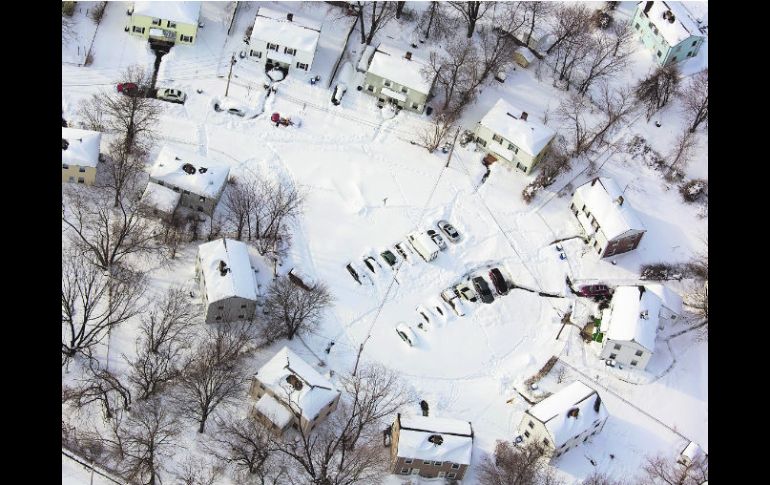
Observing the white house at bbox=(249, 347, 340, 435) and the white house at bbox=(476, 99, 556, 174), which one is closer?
the white house at bbox=(249, 347, 340, 435)

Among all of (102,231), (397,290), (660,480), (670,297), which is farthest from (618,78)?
(102,231)

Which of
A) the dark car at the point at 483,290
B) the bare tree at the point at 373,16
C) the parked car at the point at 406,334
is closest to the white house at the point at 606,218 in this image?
the dark car at the point at 483,290

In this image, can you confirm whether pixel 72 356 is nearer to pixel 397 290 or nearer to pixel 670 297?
pixel 397 290

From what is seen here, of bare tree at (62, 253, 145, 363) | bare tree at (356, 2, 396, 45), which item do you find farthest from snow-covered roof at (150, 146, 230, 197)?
bare tree at (356, 2, 396, 45)

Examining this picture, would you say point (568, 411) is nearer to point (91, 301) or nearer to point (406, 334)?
point (406, 334)

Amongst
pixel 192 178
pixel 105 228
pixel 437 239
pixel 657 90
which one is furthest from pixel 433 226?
pixel 657 90

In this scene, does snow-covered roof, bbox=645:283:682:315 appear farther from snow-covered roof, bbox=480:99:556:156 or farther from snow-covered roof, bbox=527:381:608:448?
snow-covered roof, bbox=480:99:556:156
